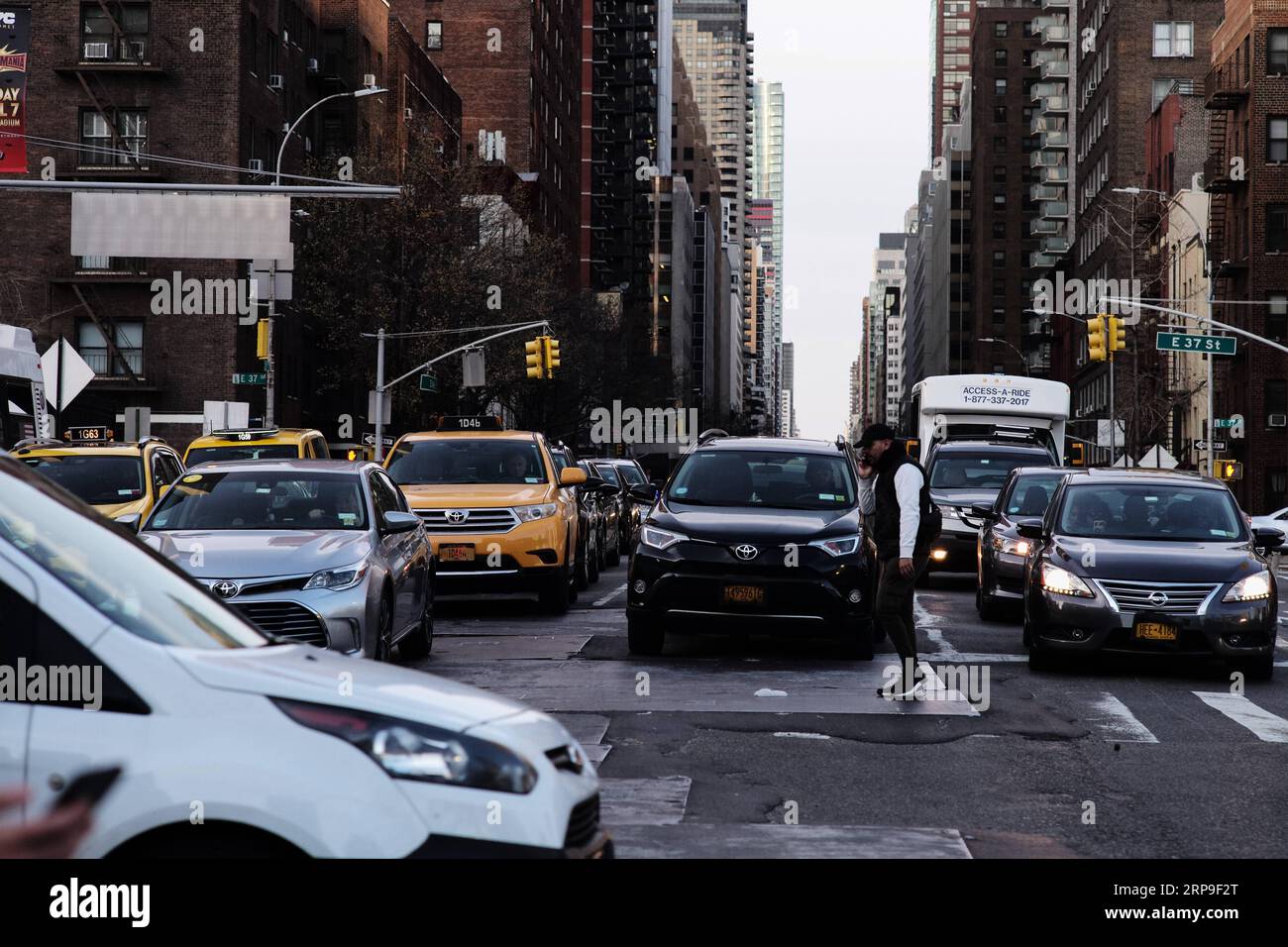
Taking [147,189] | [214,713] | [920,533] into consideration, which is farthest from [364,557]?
[147,189]

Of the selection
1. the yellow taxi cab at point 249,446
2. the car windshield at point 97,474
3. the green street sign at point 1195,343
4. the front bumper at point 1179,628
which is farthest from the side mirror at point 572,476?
the green street sign at point 1195,343

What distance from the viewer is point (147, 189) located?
24.1m

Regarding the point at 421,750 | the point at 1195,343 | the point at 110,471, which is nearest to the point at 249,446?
the point at 110,471

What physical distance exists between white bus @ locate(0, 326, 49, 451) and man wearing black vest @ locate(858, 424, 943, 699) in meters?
16.5

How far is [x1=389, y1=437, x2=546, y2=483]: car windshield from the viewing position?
19891 millimetres

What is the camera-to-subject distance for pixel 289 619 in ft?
38.3

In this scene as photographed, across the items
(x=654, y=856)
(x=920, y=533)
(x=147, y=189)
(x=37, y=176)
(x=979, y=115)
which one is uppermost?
(x=979, y=115)

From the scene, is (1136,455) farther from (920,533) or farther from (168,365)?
(920,533)

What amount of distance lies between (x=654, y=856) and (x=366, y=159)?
158ft

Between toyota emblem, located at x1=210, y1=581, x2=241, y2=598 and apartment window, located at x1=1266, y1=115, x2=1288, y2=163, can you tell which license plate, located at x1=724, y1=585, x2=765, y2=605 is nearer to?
toyota emblem, located at x1=210, y1=581, x2=241, y2=598

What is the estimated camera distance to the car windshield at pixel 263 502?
43.2ft

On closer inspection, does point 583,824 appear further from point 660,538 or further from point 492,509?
point 492,509

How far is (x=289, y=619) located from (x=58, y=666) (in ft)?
24.3
